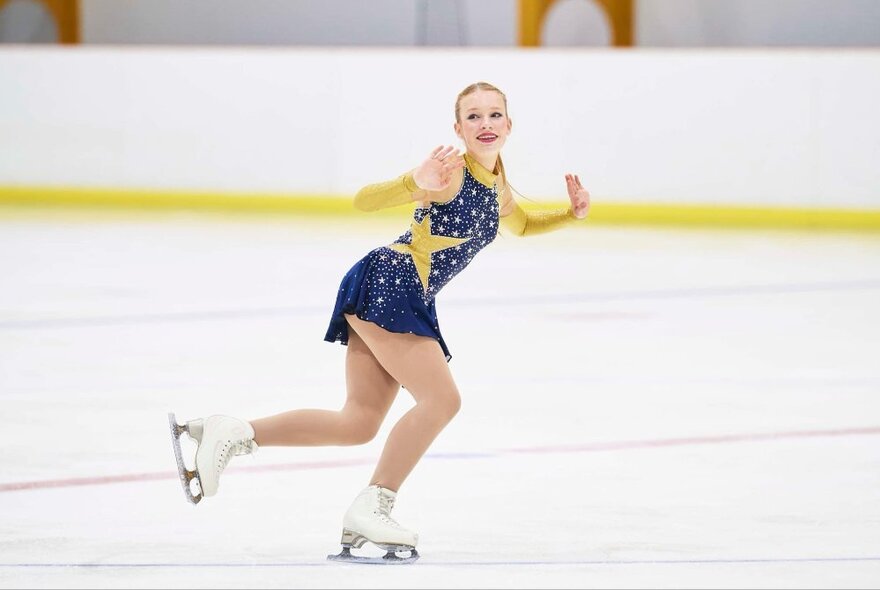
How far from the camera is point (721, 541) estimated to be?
3354 mm

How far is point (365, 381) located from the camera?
11.0ft

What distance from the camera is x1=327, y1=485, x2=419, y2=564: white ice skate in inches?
124

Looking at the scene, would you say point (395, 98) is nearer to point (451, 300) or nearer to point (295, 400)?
point (451, 300)

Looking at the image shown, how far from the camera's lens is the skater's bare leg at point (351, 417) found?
3328mm

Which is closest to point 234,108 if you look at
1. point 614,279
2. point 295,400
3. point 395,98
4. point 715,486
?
point 395,98

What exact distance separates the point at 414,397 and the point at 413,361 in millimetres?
74

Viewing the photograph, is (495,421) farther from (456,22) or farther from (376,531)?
(456,22)

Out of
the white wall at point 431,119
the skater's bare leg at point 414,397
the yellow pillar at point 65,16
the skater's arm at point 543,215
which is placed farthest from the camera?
the yellow pillar at point 65,16

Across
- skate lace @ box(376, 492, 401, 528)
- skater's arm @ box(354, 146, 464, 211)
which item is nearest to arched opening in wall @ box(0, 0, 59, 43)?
skater's arm @ box(354, 146, 464, 211)

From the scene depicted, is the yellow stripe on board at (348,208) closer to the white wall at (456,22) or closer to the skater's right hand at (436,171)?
the white wall at (456,22)

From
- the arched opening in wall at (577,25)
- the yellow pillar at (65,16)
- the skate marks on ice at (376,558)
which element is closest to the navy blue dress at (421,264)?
the skate marks on ice at (376,558)

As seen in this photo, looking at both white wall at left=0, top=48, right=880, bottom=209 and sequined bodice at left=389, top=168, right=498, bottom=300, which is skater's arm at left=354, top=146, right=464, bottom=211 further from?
white wall at left=0, top=48, right=880, bottom=209

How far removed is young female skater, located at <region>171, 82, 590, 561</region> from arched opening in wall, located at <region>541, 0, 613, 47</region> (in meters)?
10.3

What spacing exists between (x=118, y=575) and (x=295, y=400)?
2.03m
